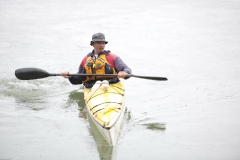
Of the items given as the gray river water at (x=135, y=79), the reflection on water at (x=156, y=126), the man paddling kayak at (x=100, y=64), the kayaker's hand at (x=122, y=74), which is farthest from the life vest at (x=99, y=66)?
the reflection on water at (x=156, y=126)

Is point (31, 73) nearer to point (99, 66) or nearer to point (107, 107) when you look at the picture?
point (99, 66)

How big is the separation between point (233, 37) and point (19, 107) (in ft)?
28.2

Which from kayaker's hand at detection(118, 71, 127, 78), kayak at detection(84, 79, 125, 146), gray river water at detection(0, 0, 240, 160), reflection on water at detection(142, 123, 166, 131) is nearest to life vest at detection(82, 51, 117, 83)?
kayak at detection(84, 79, 125, 146)

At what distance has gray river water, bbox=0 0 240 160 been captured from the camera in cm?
661

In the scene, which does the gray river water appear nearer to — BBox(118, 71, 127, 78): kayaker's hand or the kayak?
the kayak

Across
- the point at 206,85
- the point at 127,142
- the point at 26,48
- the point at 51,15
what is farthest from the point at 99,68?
the point at 51,15

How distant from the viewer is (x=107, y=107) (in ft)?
22.5

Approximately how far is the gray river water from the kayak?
24 cm

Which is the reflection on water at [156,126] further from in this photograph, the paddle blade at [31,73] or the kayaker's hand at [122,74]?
the paddle blade at [31,73]

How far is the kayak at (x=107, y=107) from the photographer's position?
633cm

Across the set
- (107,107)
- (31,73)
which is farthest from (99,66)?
(31,73)

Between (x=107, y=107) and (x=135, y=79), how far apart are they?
147 inches

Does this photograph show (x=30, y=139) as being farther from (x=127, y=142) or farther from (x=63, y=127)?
(x=127, y=142)

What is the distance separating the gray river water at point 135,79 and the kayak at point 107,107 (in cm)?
24
